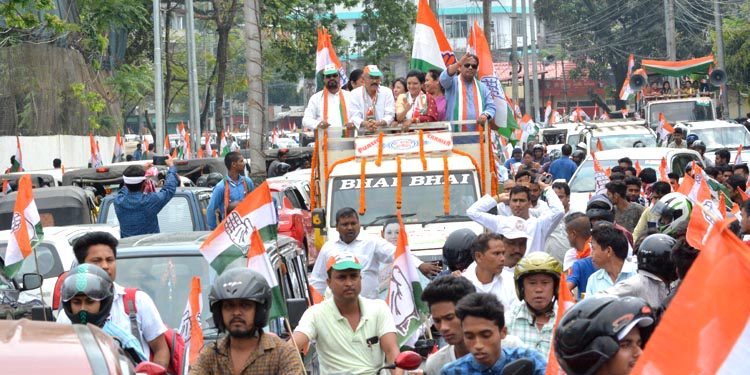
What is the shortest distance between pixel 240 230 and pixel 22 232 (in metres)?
2.15

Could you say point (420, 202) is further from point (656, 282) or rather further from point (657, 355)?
point (657, 355)

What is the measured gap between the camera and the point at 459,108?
1612 centimetres

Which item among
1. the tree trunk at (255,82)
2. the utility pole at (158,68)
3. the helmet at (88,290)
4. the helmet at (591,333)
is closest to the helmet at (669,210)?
the helmet at (88,290)

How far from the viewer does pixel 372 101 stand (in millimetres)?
16234

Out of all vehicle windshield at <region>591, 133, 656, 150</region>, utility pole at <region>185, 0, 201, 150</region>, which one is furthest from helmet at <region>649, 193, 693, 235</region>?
utility pole at <region>185, 0, 201, 150</region>

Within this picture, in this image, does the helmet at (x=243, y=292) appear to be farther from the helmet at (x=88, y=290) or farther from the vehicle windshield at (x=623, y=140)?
the vehicle windshield at (x=623, y=140)

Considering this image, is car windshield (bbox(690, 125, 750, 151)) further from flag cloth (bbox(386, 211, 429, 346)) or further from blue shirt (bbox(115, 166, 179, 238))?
flag cloth (bbox(386, 211, 429, 346))

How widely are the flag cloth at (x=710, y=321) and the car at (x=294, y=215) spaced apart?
13052mm

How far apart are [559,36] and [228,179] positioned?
6116 centimetres

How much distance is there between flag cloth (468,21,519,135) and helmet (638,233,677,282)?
8.25 m

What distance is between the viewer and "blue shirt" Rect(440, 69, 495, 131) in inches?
634

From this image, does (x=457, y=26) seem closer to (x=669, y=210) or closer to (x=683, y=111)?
(x=683, y=111)

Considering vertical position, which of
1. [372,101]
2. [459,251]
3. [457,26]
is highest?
[457,26]

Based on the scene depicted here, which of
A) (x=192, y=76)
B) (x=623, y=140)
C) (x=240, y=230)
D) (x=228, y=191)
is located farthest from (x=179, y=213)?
(x=192, y=76)
